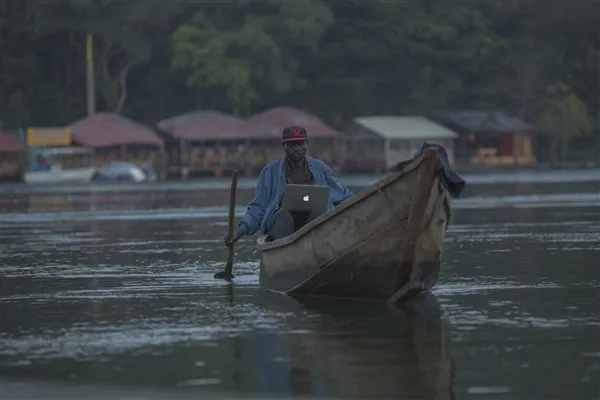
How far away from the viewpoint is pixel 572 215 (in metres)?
36.4

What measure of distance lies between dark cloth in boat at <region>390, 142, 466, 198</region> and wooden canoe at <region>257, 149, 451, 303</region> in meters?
0.05

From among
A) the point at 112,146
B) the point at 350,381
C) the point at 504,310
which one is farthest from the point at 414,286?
the point at 112,146

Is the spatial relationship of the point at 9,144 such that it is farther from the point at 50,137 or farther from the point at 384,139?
the point at 384,139

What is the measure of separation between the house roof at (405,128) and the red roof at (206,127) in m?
7.53

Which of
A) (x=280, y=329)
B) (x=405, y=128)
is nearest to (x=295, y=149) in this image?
(x=280, y=329)

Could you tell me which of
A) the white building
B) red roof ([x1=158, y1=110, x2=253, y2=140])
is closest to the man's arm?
red roof ([x1=158, y1=110, x2=253, y2=140])

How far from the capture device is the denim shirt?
62.1ft

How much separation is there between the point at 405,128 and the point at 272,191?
73.1 metres

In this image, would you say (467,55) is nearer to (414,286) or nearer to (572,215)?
(572,215)

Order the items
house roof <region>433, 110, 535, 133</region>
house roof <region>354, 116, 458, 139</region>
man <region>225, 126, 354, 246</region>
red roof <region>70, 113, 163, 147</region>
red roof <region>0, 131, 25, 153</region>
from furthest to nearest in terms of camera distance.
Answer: house roof <region>433, 110, 535, 133</region>
house roof <region>354, 116, 458, 139</region>
red roof <region>0, 131, 25, 153</region>
red roof <region>70, 113, 163, 147</region>
man <region>225, 126, 354, 246</region>

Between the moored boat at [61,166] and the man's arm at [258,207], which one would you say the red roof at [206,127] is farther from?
the man's arm at [258,207]

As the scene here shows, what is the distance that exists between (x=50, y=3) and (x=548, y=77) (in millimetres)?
29589

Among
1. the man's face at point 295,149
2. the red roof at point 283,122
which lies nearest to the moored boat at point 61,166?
the red roof at point 283,122

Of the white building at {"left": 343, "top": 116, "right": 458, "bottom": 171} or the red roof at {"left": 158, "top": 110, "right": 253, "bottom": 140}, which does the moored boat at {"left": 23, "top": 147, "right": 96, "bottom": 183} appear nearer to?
the red roof at {"left": 158, "top": 110, "right": 253, "bottom": 140}
